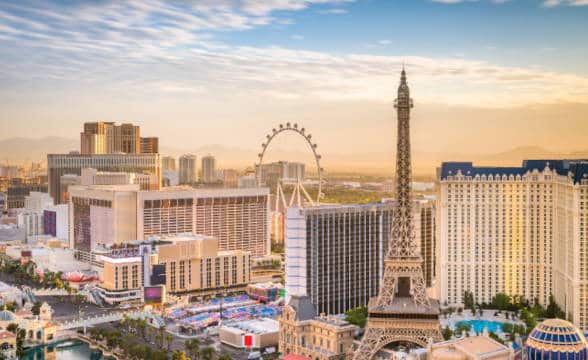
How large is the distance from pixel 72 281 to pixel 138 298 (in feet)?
22.5

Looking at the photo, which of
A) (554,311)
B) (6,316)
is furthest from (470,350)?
(6,316)

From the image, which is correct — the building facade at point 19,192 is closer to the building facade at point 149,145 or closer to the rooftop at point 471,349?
the building facade at point 149,145

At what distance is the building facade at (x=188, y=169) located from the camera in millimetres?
82125

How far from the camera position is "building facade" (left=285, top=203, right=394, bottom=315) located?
3359 cm

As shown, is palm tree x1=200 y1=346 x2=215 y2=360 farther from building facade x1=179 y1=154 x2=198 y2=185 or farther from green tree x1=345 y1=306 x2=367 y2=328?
building facade x1=179 y1=154 x2=198 y2=185

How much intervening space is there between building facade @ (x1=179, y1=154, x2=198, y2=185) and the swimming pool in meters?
51.3

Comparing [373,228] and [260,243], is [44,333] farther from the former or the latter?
[260,243]

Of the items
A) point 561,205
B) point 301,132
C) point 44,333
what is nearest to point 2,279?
point 44,333

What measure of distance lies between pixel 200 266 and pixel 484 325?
59.1ft

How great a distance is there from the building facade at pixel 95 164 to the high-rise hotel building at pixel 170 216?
19.0 m

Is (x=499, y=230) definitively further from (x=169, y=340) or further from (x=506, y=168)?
(x=169, y=340)

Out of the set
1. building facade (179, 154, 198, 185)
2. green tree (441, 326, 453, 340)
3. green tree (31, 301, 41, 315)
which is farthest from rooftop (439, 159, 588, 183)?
building facade (179, 154, 198, 185)

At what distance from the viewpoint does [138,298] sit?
41.6 metres

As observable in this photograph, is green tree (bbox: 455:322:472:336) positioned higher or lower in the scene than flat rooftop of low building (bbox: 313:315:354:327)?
lower
